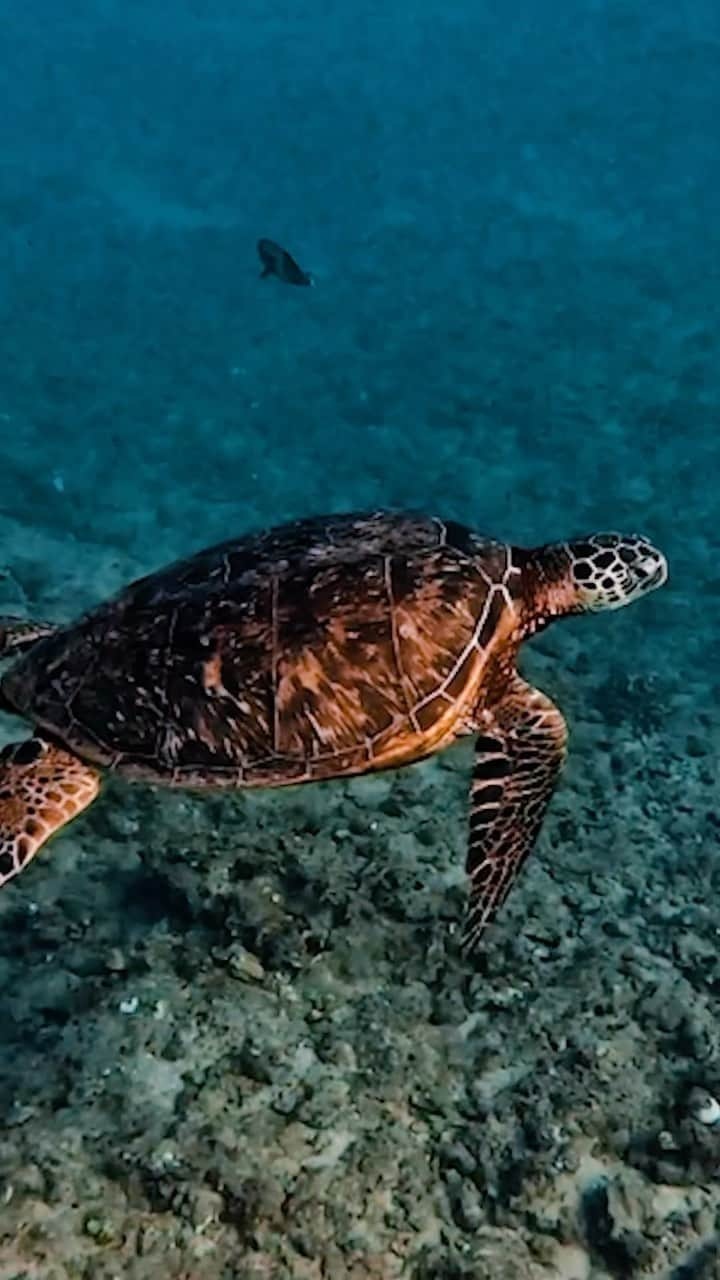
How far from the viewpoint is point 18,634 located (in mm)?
4148

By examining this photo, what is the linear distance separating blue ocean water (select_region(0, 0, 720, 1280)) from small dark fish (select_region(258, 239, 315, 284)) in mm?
1571

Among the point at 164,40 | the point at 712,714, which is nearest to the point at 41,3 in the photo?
the point at 164,40

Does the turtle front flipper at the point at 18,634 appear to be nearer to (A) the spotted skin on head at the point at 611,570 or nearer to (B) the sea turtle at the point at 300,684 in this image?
(B) the sea turtle at the point at 300,684

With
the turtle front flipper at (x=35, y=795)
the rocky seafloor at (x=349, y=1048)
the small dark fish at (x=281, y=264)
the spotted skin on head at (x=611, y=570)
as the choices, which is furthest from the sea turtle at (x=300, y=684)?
the small dark fish at (x=281, y=264)

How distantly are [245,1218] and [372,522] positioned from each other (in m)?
2.16

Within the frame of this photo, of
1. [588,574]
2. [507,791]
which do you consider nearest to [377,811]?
[507,791]

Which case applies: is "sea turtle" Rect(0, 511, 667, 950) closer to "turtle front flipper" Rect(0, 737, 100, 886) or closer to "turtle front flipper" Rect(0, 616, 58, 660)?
"turtle front flipper" Rect(0, 737, 100, 886)

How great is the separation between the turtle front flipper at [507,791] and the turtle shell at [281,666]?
186mm

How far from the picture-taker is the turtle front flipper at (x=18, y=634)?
4.09 m

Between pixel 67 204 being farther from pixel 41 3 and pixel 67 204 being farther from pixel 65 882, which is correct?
pixel 41 3

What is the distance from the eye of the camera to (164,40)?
46500mm

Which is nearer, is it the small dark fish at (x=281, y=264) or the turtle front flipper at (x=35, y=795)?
the turtle front flipper at (x=35, y=795)

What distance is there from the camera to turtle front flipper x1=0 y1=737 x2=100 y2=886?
346 cm

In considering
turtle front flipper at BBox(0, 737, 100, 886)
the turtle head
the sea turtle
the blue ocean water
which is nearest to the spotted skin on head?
the turtle head
